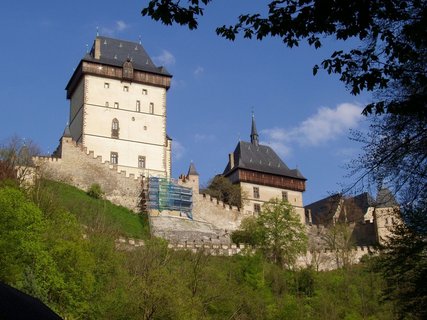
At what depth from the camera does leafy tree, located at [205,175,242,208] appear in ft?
177

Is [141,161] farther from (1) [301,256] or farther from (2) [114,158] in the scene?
(1) [301,256]

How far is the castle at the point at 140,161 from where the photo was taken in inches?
1805

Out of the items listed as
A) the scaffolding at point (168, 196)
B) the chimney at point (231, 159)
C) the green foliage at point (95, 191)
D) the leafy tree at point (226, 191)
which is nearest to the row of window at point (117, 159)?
the scaffolding at point (168, 196)

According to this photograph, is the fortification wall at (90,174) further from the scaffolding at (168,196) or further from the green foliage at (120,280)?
the green foliage at (120,280)

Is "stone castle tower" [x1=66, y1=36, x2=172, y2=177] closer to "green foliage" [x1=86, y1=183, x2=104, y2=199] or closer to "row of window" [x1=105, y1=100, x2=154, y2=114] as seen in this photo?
"row of window" [x1=105, y1=100, x2=154, y2=114]

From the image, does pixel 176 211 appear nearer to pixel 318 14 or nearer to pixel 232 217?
pixel 232 217

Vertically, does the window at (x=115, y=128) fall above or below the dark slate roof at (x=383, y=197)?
above

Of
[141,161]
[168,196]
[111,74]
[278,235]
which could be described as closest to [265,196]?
[278,235]

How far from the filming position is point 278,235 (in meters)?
44.9

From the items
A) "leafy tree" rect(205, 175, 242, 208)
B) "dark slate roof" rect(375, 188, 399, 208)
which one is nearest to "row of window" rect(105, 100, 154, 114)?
"leafy tree" rect(205, 175, 242, 208)

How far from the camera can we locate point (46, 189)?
38906 mm

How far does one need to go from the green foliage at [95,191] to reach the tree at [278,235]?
9980 millimetres

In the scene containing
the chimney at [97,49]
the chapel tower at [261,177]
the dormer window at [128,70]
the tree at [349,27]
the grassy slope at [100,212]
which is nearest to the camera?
the tree at [349,27]

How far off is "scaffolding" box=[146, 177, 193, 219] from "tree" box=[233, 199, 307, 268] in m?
4.19
